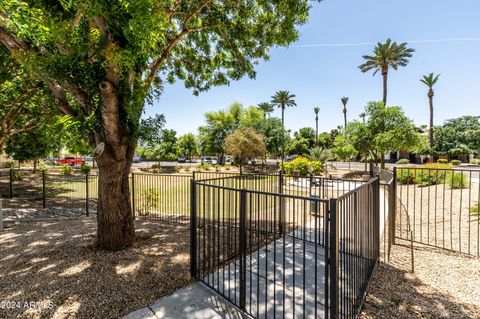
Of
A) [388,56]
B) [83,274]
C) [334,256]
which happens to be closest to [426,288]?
[334,256]

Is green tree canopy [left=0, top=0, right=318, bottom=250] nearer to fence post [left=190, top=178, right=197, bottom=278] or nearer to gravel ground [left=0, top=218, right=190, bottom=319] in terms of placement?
gravel ground [left=0, top=218, right=190, bottom=319]

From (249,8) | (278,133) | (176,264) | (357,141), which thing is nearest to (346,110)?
(278,133)

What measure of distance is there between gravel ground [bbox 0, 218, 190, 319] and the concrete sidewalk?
0.60ft

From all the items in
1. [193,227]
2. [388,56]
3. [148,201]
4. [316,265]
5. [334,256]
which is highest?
[388,56]

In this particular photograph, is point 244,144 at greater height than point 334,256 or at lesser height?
greater

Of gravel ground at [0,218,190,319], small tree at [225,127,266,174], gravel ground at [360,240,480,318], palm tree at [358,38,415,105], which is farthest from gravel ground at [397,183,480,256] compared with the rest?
palm tree at [358,38,415,105]

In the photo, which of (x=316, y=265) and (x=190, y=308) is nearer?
(x=316, y=265)

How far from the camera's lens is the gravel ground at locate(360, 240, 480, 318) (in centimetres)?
294

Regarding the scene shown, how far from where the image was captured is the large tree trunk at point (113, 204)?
4715mm

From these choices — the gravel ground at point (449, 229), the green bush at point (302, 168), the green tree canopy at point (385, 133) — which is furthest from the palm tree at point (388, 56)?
the gravel ground at point (449, 229)

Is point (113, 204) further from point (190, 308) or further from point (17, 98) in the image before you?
point (17, 98)

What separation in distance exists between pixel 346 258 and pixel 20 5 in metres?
5.43

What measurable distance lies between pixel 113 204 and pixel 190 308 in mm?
2919

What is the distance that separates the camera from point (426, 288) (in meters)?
3.46
